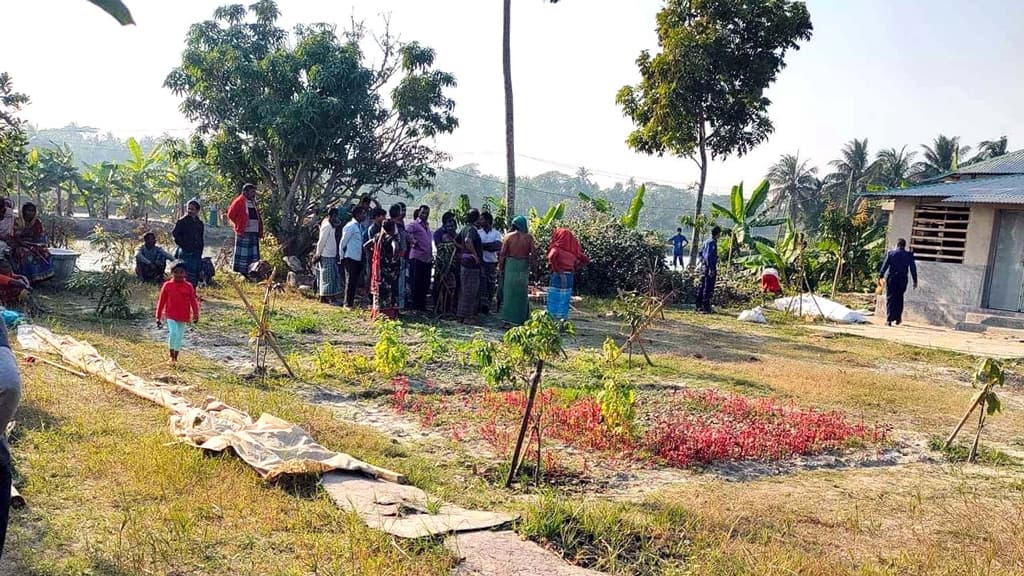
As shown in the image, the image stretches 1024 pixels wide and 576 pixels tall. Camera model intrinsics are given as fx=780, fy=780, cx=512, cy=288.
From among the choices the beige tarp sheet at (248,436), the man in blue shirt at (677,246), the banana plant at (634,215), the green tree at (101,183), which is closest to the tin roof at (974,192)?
the banana plant at (634,215)

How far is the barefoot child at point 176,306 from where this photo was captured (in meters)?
7.41

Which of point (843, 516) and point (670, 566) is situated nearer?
point (670, 566)

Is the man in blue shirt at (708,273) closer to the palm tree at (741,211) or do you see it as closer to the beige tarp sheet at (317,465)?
the palm tree at (741,211)

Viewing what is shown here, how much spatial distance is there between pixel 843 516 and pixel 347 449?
3.22m

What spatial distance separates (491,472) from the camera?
523cm

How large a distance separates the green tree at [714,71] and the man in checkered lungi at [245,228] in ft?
35.8

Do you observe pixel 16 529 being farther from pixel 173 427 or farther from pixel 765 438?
pixel 765 438

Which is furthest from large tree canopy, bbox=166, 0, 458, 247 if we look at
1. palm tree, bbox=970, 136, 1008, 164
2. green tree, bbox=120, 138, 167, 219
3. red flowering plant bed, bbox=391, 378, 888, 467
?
palm tree, bbox=970, 136, 1008, 164

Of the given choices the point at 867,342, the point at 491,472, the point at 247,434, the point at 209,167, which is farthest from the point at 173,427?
the point at 209,167

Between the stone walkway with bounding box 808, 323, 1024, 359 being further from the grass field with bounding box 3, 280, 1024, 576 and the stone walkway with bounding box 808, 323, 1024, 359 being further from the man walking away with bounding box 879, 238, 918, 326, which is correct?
the grass field with bounding box 3, 280, 1024, 576

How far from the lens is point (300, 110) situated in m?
14.4

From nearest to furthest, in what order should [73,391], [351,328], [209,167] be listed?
[73,391] → [351,328] → [209,167]

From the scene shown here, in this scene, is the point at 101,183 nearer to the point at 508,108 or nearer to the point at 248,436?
the point at 508,108

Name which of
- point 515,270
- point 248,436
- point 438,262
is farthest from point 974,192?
point 248,436
